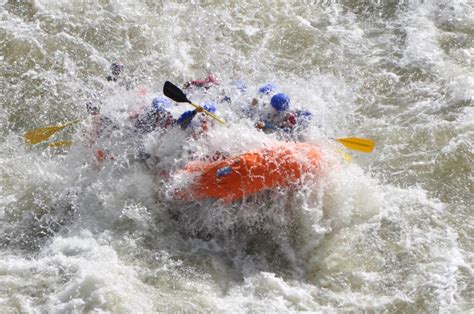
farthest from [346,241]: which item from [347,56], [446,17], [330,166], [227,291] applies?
[446,17]

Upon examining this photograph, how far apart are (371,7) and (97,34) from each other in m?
3.43

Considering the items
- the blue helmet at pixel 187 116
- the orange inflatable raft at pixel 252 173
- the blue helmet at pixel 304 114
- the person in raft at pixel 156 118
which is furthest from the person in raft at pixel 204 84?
the orange inflatable raft at pixel 252 173

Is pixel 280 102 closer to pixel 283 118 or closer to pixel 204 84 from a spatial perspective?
pixel 283 118

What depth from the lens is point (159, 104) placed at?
506 centimetres

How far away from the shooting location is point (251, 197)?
4.62 m

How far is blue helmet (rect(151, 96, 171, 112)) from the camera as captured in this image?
5.05 m

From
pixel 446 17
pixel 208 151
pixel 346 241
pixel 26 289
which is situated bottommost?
pixel 26 289

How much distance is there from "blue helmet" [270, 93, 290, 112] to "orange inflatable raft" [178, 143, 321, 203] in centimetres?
40

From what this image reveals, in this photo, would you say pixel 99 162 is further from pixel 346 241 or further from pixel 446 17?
pixel 446 17

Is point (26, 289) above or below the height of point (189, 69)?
below

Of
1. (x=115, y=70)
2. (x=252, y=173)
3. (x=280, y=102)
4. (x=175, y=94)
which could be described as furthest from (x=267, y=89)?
(x=115, y=70)

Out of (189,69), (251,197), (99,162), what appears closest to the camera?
(251,197)

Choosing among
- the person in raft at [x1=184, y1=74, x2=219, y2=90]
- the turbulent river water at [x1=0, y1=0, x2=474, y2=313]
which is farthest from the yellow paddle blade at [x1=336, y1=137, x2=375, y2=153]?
the person in raft at [x1=184, y1=74, x2=219, y2=90]

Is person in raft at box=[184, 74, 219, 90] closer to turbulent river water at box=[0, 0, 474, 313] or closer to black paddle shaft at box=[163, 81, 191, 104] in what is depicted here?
turbulent river water at box=[0, 0, 474, 313]
